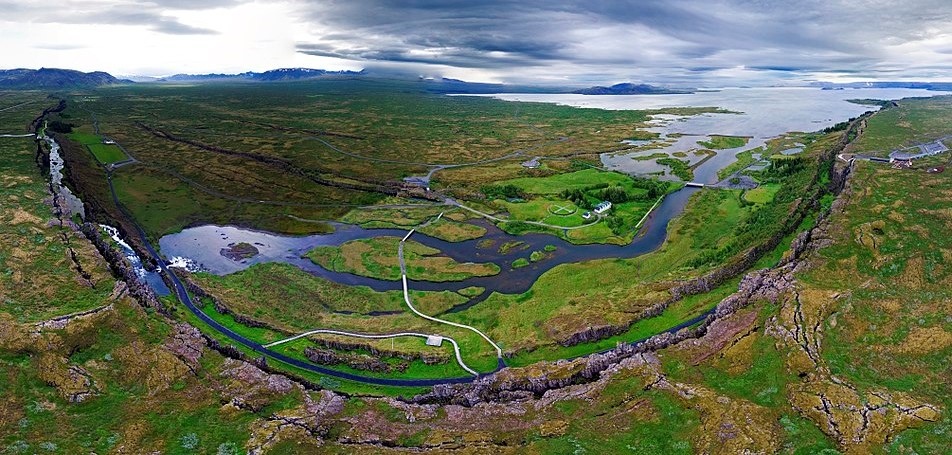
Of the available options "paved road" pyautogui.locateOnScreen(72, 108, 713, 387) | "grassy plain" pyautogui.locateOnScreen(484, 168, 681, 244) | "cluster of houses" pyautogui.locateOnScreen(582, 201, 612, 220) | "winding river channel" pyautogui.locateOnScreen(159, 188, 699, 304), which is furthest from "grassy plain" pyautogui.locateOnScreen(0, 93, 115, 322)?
"cluster of houses" pyautogui.locateOnScreen(582, 201, 612, 220)

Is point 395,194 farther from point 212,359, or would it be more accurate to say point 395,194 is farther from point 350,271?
point 212,359

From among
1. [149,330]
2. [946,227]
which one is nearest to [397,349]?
[149,330]

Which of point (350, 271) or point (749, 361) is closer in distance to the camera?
point (749, 361)

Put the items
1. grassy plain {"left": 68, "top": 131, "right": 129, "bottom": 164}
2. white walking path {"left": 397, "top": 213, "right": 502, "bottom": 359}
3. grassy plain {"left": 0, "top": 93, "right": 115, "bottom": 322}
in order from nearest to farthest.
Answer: grassy plain {"left": 0, "top": 93, "right": 115, "bottom": 322}, white walking path {"left": 397, "top": 213, "right": 502, "bottom": 359}, grassy plain {"left": 68, "top": 131, "right": 129, "bottom": 164}

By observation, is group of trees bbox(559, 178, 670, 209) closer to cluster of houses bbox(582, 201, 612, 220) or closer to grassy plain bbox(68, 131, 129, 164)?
cluster of houses bbox(582, 201, 612, 220)

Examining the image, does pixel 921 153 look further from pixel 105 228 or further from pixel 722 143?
pixel 105 228

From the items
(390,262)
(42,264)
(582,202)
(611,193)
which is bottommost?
(390,262)

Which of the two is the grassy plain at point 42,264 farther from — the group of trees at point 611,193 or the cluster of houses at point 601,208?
the group of trees at point 611,193

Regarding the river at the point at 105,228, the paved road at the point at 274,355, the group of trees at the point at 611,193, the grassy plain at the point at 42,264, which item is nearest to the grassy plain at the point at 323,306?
the paved road at the point at 274,355

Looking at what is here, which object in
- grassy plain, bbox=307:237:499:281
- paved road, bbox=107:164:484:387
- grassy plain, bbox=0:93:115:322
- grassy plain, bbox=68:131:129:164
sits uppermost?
grassy plain, bbox=68:131:129:164

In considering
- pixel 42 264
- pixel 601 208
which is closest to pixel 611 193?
pixel 601 208

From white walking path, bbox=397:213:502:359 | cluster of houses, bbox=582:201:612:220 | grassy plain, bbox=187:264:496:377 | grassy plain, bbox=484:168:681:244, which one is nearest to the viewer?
white walking path, bbox=397:213:502:359
